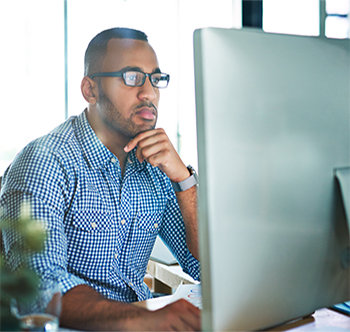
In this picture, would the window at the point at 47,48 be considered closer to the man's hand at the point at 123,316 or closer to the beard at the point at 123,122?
the beard at the point at 123,122

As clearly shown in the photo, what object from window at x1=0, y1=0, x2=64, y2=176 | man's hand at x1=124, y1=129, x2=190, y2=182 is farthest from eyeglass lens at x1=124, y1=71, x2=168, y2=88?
window at x1=0, y1=0, x2=64, y2=176

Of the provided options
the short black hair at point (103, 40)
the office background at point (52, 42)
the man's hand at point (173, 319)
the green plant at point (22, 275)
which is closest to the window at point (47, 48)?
the office background at point (52, 42)

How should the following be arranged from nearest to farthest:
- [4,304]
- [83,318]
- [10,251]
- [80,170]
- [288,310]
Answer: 1. [4,304]
2. [288,310]
3. [83,318]
4. [10,251]
5. [80,170]

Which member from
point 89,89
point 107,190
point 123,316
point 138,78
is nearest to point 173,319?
point 123,316

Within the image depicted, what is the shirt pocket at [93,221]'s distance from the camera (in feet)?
3.54

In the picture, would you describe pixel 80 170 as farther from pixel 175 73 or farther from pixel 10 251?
pixel 175 73

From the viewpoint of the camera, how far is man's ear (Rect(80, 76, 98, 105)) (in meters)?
1.41

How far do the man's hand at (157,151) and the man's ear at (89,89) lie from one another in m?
0.35

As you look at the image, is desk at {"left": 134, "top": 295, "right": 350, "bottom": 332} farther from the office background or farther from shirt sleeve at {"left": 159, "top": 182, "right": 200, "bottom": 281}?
the office background

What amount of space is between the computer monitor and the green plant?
203 mm

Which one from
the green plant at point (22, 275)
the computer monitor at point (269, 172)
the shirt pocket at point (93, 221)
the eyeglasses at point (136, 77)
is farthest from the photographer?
the eyeglasses at point (136, 77)

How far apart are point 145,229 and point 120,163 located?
226 mm

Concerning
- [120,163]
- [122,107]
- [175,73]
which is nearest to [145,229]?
[120,163]

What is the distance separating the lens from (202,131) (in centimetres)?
51
